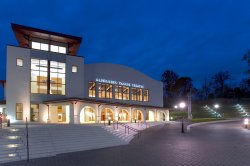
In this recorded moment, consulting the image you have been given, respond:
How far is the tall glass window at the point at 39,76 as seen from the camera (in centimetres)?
3212

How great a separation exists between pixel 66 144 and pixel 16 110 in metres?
15.1

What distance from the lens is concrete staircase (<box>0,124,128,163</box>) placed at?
1494 centimetres

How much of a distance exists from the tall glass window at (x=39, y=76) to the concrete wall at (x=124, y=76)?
5.70 meters

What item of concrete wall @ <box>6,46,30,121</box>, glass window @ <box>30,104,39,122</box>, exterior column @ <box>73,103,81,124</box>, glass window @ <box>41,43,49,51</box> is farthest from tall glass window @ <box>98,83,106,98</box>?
concrete wall @ <box>6,46,30,121</box>

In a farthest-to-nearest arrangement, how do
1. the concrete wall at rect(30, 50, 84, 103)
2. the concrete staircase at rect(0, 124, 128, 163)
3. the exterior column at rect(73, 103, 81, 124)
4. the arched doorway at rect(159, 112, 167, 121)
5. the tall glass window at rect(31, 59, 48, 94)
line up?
1. the arched doorway at rect(159, 112, 167, 121)
2. the concrete wall at rect(30, 50, 84, 103)
3. the tall glass window at rect(31, 59, 48, 94)
4. the exterior column at rect(73, 103, 81, 124)
5. the concrete staircase at rect(0, 124, 128, 163)

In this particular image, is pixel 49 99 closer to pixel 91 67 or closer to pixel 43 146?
pixel 91 67

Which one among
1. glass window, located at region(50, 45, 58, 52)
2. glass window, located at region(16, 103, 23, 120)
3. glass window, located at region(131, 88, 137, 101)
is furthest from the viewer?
glass window, located at region(131, 88, 137, 101)

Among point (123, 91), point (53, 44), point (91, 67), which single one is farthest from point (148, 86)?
point (53, 44)

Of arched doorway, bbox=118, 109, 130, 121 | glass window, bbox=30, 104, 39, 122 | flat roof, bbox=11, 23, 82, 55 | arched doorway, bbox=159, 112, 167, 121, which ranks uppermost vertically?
flat roof, bbox=11, 23, 82, 55

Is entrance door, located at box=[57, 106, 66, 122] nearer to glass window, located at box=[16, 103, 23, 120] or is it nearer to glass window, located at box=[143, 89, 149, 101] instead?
glass window, located at box=[16, 103, 23, 120]

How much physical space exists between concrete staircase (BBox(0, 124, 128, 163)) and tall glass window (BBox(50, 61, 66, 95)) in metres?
12.7

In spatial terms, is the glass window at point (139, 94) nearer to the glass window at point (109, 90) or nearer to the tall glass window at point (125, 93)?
the tall glass window at point (125, 93)

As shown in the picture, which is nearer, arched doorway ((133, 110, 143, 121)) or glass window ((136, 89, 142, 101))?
arched doorway ((133, 110, 143, 121))

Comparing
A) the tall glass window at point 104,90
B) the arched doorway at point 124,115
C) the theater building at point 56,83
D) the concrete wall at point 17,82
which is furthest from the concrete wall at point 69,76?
the arched doorway at point 124,115
